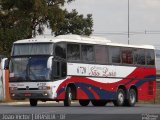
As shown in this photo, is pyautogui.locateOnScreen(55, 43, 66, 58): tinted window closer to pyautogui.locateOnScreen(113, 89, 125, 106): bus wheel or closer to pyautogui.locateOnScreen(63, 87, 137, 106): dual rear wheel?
pyautogui.locateOnScreen(63, 87, 137, 106): dual rear wheel

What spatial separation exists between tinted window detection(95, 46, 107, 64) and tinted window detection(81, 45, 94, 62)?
41 cm

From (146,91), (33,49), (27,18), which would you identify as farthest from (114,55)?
(27,18)

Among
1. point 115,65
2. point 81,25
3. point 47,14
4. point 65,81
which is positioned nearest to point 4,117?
point 65,81

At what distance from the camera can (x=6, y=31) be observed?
61.1 metres

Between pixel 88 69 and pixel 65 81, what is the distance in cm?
192

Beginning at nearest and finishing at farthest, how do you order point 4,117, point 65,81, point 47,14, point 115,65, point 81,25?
point 4,117 < point 65,81 < point 115,65 < point 47,14 < point 81,25

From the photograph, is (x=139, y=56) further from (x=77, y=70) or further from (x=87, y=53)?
(x=77, y=70)

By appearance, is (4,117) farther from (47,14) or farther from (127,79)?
(47,14)

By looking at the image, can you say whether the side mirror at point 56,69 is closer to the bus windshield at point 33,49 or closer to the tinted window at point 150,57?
the bus windshield at point 33,49

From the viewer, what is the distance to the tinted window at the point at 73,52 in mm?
36969

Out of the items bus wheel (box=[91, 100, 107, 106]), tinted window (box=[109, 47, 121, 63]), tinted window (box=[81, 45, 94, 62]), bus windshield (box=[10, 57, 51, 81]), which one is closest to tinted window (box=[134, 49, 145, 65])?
tinted window (box=[109, 47, 121, 63])

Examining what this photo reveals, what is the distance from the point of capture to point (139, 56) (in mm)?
41812

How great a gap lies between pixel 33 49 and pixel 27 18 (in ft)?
76.2

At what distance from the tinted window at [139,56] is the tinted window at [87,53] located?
3769 millimetres
